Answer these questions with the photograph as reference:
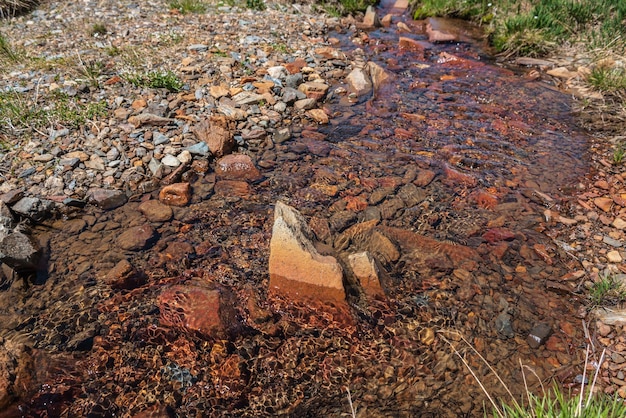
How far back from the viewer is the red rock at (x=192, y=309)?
3.40 metres

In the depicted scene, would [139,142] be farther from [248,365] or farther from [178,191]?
[248,365]

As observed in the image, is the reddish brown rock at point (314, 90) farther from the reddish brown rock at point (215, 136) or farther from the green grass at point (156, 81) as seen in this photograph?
the green grass at point (156, 81)

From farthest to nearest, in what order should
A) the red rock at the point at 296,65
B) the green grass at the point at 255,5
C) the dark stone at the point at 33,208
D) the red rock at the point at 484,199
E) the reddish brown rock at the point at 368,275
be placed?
the green grass at the point at 255,5, the red rock at the point at 296,65, the red rock at the point at 484,199, the dark stone at the point at 33,208, the reddish brown rock at the point at 368,275

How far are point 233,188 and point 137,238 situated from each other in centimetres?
120

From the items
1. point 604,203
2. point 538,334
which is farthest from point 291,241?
point 604,203

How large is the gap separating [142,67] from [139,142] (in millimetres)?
2013

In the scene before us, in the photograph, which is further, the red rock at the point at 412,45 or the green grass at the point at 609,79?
the red rock at the point at 412,45

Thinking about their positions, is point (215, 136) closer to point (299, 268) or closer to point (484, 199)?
point (299, 268)

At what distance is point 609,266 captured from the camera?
3941 mm

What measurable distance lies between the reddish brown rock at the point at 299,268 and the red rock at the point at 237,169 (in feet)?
4.84

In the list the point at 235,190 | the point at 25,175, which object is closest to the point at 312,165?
the point at 235,190

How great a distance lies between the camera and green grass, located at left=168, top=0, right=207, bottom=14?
8.94 meters

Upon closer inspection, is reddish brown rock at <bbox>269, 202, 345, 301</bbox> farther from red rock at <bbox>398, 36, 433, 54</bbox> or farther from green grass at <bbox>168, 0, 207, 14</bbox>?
green grass at <bbox>168, 0, 207, 14</bbox>

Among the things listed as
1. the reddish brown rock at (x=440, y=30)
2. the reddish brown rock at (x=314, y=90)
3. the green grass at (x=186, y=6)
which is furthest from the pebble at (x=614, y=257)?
the green grass at (x=186, y=6)
